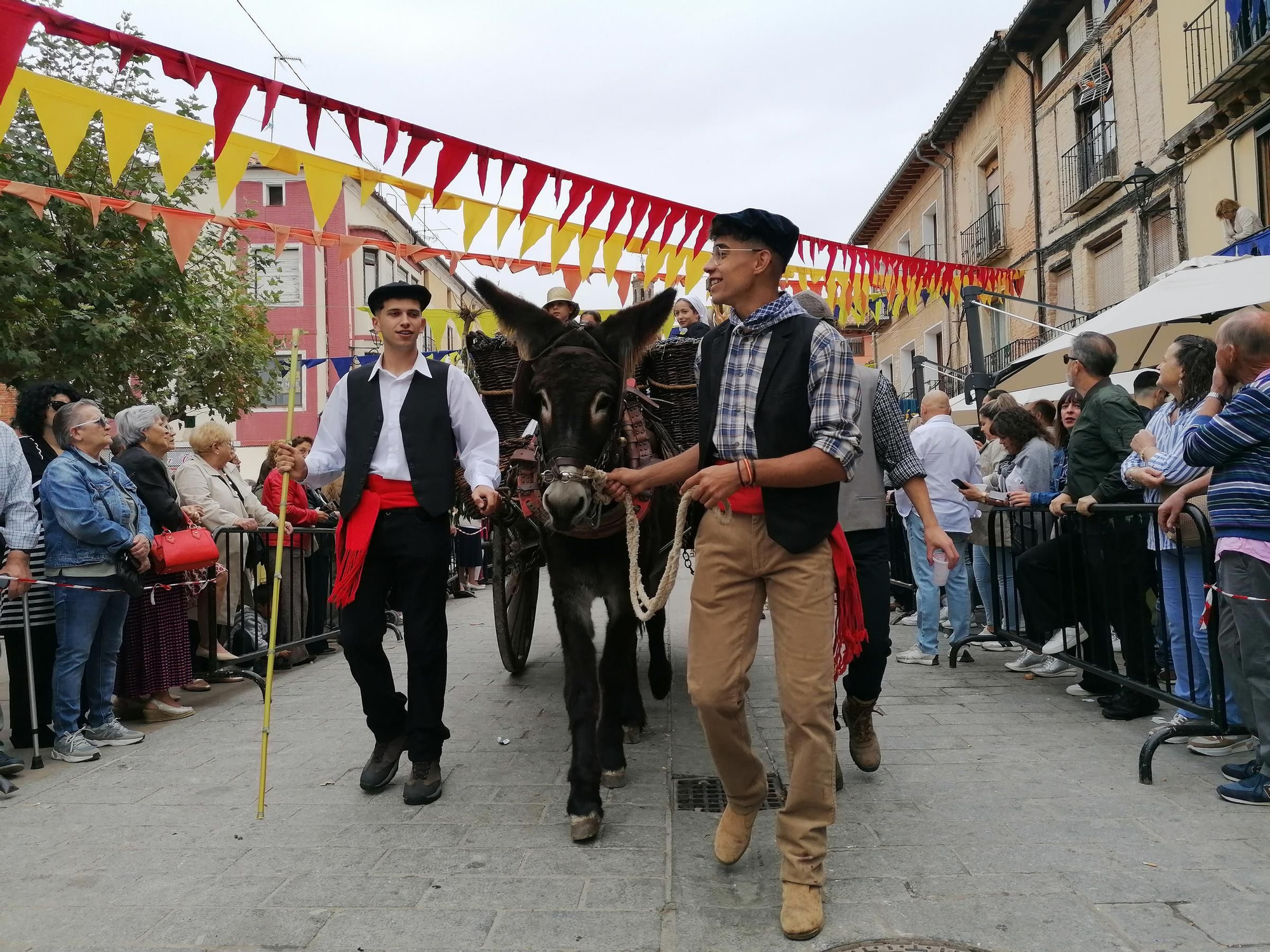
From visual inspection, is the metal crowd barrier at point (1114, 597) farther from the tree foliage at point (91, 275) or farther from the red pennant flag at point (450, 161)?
the tree foliage at point (91, 275)

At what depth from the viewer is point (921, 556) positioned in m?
7.05

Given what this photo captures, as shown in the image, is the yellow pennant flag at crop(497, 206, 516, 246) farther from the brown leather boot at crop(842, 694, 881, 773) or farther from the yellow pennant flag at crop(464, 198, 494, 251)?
the brown leather boot at crop(842, 694, 881, 773)

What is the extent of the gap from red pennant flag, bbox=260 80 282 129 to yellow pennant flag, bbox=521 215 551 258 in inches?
104

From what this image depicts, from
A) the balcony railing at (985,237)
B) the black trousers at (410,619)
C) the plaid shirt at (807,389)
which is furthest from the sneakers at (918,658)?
the balcony railing at (985,237)

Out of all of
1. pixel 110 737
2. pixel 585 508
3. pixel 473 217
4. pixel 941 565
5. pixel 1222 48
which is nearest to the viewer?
pixel 585 508

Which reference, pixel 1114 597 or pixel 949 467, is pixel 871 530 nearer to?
pixel 1114 597

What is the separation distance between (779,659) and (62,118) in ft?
15.9

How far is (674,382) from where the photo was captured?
4559 mm

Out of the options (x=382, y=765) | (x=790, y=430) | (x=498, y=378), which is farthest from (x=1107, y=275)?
(x=382, y=765)

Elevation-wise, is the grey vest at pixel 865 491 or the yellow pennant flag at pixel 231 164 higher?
the yellow pennant flag at pixel 231 164

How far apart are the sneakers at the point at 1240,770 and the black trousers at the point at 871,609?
4.99 feet

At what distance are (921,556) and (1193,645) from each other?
2.61 meters

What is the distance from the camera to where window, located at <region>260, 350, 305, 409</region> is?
18125mm

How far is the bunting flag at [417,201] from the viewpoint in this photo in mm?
4957
